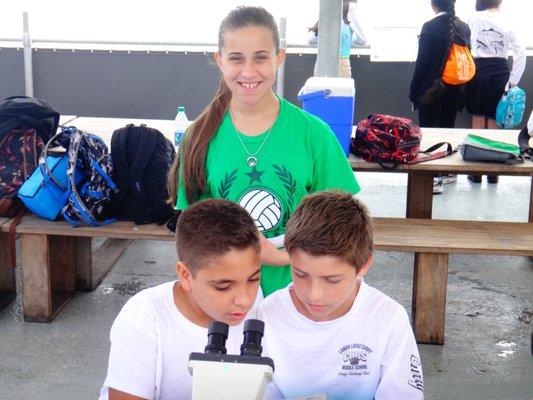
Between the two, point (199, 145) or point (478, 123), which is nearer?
point (199, 145)

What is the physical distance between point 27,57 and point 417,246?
16.8 feet

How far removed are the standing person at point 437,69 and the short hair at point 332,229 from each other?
12.9ft

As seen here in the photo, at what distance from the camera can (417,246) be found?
3.71 meters

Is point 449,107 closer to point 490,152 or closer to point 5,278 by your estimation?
point 490,152

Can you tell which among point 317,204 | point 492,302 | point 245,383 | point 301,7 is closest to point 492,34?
point 492,302

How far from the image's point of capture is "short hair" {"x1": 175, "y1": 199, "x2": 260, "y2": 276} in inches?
70.6

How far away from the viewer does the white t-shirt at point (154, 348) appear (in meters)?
1.83

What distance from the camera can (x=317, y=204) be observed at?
76.7 inches

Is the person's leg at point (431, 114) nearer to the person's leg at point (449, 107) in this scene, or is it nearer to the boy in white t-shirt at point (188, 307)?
the person's leg at point (449, 107)

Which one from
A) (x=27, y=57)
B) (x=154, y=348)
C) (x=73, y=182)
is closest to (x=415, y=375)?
(x=154, y=348)

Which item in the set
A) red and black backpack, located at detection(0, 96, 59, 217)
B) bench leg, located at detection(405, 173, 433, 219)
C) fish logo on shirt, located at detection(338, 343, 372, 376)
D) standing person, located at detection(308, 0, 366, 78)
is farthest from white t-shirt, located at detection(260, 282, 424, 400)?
standing person, located at detection(308, 0, 366, 78)

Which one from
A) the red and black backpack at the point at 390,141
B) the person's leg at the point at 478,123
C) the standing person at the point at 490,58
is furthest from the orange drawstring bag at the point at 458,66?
the red and black backpack at the point at 390,141

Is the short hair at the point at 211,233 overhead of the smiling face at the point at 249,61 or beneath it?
beneath

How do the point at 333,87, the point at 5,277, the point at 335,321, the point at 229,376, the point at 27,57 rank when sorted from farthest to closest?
the point at 27,57 → the point at 5,277 → the point at 333,87 → the point at 335,321 → the point at 229,376
